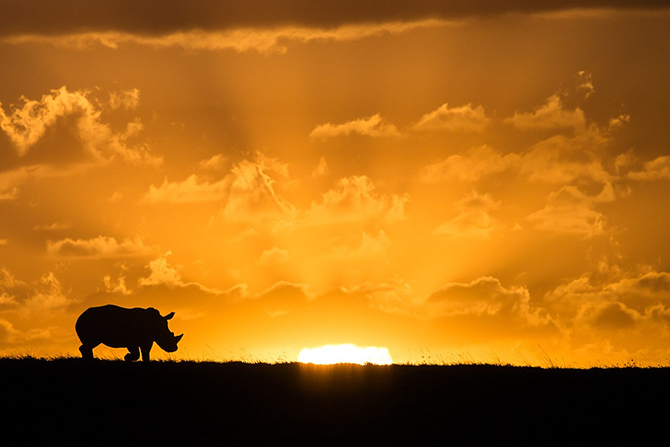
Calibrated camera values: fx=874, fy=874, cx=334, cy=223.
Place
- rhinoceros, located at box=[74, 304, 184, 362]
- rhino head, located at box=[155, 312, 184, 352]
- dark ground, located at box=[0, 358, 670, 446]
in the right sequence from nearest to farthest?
1. dark ground, located at box=[0, 358, 670, 446]
2. rhinoceros, located at box=[74, 304, 184, 362]
3. rhino head, located at box=[155, 312, 184, 352]

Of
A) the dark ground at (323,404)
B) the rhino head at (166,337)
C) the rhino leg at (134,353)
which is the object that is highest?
the rhino head at (166,337)

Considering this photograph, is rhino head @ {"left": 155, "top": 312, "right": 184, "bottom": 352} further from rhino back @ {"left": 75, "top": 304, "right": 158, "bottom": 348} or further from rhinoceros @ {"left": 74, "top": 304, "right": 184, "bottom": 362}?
rhino back @ {"left": 75, "top": 304, "right": 158, "bottom": 348}

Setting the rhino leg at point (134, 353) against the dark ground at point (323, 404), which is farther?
the rhino leg at point (134, 353)

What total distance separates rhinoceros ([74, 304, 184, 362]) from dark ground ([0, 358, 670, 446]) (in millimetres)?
5294

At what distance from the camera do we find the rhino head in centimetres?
3675

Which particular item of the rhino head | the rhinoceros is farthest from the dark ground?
the rhino head

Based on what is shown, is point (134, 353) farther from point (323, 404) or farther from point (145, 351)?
point (323, 404)

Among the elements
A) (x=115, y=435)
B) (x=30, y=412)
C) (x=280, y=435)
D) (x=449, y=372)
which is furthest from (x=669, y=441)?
(x=30, y=412)

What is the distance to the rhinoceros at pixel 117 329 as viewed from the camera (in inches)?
1340

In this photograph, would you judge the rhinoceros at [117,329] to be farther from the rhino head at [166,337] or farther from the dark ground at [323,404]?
the dark ground at [323,404]

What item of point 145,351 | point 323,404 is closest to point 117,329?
point 145,351

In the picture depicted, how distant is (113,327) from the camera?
34375mm

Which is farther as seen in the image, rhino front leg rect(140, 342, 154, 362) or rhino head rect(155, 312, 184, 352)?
rhino head rect(155, 312, 184, 352)

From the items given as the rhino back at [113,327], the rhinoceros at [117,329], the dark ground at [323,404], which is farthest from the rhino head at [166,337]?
the dark ground at [323,404]
